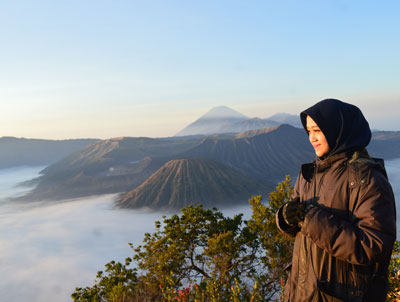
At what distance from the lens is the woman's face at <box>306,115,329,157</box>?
2242 millimetres

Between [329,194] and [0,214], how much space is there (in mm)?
173257

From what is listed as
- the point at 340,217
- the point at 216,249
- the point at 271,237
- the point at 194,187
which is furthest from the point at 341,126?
the point at 194,187

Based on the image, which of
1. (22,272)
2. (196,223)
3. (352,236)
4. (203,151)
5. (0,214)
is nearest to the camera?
(352,236)

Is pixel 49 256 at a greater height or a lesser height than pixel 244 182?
lesser

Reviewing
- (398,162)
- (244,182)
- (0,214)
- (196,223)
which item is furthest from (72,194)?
(398,162)

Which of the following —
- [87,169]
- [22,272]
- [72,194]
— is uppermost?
[87,169]

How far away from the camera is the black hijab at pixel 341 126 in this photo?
7.03 feet

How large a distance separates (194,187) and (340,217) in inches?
4297

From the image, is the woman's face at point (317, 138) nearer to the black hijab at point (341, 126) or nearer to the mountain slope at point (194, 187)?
the black hijab at point (341, 126)

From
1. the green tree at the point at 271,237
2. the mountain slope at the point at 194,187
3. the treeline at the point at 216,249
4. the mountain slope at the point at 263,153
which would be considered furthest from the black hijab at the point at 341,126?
the mountain slope at the point at 263,153

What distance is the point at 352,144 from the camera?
212 centimetres

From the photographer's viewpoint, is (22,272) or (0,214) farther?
(0,214)

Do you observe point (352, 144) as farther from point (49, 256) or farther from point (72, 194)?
point (72, 194)

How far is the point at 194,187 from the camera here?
362ft
